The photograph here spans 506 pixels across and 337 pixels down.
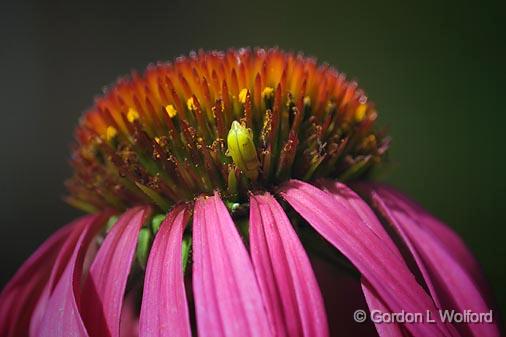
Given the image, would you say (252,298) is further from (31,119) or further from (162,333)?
(31,119)

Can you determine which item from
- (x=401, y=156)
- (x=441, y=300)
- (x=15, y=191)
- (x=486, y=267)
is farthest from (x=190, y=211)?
(x=15, y=191)

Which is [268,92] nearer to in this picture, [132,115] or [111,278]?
[132,115]

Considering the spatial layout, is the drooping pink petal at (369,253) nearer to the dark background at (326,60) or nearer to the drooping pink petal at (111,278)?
the drooping pink petal at (111,278)

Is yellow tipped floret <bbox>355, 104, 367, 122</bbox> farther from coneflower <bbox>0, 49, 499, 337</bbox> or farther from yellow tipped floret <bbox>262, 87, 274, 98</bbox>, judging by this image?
yellow tipped floret <bbox>262, 87, 274, 98</bbox>

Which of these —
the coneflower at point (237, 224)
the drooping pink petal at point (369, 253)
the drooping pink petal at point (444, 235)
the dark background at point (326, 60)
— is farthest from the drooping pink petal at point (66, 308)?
the dark background at point (326, 60)

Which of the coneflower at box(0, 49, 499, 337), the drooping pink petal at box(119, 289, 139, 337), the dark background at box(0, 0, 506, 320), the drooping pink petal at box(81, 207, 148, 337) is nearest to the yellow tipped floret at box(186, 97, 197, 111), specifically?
the coneflower at box(0, 49, 499, 337)

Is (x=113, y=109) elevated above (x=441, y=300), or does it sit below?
above

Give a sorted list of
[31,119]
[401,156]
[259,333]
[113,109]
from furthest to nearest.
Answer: [31,119] < [401,156] < [113,109] < [259,333]

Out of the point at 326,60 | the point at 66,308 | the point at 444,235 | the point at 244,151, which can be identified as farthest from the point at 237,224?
the point at 326,60
